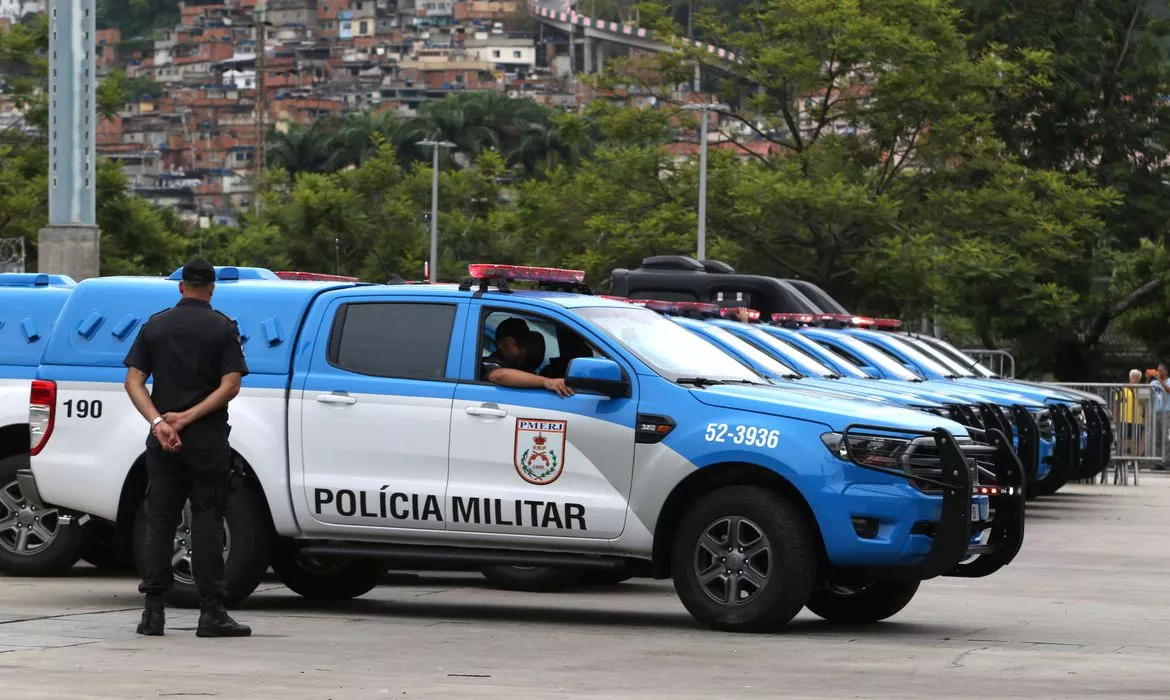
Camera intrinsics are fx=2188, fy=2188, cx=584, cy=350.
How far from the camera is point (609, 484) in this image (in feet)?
37.4

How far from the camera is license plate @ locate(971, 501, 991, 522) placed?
11.5 meters

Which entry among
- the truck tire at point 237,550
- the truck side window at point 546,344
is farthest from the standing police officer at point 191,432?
the truck side window at point 546,344

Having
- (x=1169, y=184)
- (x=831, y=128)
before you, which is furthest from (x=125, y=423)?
(x=1169, y=184)

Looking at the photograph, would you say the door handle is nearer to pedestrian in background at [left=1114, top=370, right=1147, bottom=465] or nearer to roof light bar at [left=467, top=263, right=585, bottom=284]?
roof light bar at [left=467, top=263, right=585, bottom=284]

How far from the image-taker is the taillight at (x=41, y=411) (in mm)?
12578

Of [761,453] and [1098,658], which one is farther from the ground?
[761,453]

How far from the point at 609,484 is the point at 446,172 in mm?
57428

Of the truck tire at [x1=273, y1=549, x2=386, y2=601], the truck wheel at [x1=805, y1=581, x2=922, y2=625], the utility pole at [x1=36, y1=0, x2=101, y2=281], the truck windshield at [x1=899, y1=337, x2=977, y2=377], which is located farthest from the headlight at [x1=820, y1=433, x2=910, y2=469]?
the truck windshield at [x1=899, y1=337, x2=977, y2=377]

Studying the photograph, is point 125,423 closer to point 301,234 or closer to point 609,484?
point 609,484

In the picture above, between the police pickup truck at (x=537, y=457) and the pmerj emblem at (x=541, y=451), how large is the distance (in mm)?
12

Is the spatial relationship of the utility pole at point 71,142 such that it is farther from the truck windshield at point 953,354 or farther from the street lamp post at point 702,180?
the street lamp post at point 702,180

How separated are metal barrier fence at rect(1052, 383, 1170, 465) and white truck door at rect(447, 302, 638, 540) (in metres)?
19.0

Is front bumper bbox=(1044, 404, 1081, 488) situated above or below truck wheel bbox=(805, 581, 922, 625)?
below

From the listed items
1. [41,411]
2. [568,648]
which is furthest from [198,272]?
[568,648]
